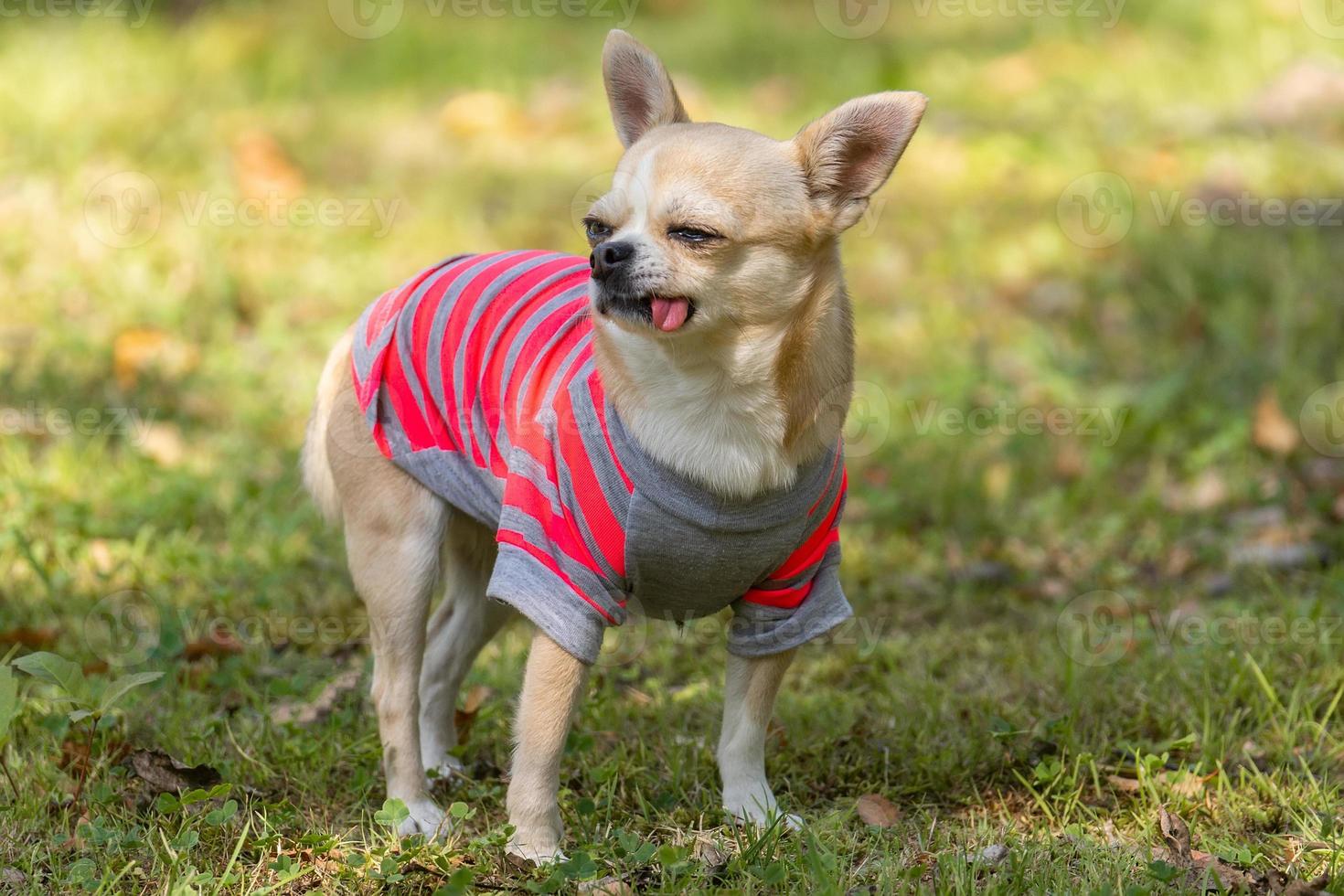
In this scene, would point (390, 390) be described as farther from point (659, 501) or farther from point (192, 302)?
point (192, 302)

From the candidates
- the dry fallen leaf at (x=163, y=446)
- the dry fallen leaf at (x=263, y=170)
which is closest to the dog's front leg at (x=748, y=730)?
the dry fallen leaf at (x=163, y=446)

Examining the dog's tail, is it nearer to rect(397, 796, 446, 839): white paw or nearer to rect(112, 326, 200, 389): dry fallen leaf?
rect(397, 796, 446, 839): white paw

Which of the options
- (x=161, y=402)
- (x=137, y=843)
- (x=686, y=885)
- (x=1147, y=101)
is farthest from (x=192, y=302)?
(x=1147, y=101)

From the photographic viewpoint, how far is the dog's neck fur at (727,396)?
8.93 ft

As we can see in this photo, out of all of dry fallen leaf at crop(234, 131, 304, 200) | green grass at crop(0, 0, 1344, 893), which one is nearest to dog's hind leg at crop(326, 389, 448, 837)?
green grass at crop(0, 0, 1344, 893)

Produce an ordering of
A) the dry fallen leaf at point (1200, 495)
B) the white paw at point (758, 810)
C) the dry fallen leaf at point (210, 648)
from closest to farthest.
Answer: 1. the white paw at point (758, 810)
2. the dry fallen leaf at point (210, 648)
3. the dry fallen leaf at point (1200, 495)

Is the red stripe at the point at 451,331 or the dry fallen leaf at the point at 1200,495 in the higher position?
the red stripe at the point at 451,331

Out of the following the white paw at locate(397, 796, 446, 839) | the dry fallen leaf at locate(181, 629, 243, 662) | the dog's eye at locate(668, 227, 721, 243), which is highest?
the dog's eye at locate(668, 227, 721, 243)

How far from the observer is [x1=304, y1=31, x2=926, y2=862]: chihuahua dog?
2.70 m

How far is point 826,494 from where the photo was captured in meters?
2.90

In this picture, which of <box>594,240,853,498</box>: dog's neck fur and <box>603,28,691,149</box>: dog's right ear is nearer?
<box>594,240,853,498</box>: dog's neck fur

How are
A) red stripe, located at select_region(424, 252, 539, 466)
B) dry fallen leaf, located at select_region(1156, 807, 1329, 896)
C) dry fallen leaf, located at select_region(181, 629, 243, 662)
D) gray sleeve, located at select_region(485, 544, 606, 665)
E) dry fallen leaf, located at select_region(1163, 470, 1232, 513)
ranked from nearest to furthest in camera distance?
1. dry fallen leaf, located at select_region(1156, 807, 1329, 896)
2. gray sleeve, located at select_region(485, 544, 606, 665)
3. red stripe, located at select_region(424, 252, 539, 466)
4. dry fallen leaf, located at select_region(181, 629, 243, 662)
5. dry fallen leaf, located at select_region(1163, 470, 1232, 513)

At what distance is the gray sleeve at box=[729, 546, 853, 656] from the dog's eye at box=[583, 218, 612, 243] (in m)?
0.81

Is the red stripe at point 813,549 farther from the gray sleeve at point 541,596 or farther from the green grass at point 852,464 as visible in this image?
the green grass at point 852,464
